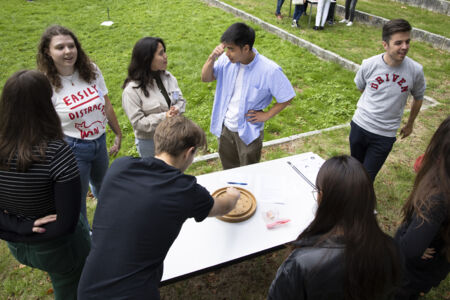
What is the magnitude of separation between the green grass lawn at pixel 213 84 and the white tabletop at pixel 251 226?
879 mm

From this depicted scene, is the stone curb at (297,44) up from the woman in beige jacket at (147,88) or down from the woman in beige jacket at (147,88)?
down

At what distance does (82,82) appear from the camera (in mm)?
2789

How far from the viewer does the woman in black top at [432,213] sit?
168 centimetres

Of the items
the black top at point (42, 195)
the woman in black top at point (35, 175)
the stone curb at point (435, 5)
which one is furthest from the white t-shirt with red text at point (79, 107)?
the stone curb at point (435, 5)

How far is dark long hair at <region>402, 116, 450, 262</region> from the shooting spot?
5.53 ft

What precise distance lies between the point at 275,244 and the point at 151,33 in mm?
8355

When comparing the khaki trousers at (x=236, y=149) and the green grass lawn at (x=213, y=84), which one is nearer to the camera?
the green grass lawn at (x=213, y=84)

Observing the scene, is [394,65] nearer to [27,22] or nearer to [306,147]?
[306,147]

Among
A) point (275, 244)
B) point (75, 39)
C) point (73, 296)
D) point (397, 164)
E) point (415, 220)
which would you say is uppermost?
point (75, 39)

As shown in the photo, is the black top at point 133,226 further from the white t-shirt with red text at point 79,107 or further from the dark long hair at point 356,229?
the white t-shirt with red text at point 79,107

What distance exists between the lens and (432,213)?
5.53 ft

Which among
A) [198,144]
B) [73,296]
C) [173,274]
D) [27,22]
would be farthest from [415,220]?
[27,22]

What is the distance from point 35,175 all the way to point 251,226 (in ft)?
4.88

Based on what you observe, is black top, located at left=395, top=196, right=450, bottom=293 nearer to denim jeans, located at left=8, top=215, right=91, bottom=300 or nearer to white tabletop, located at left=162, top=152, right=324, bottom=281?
white tabletop, located at left=162, top=152, right=324, bottom=281
